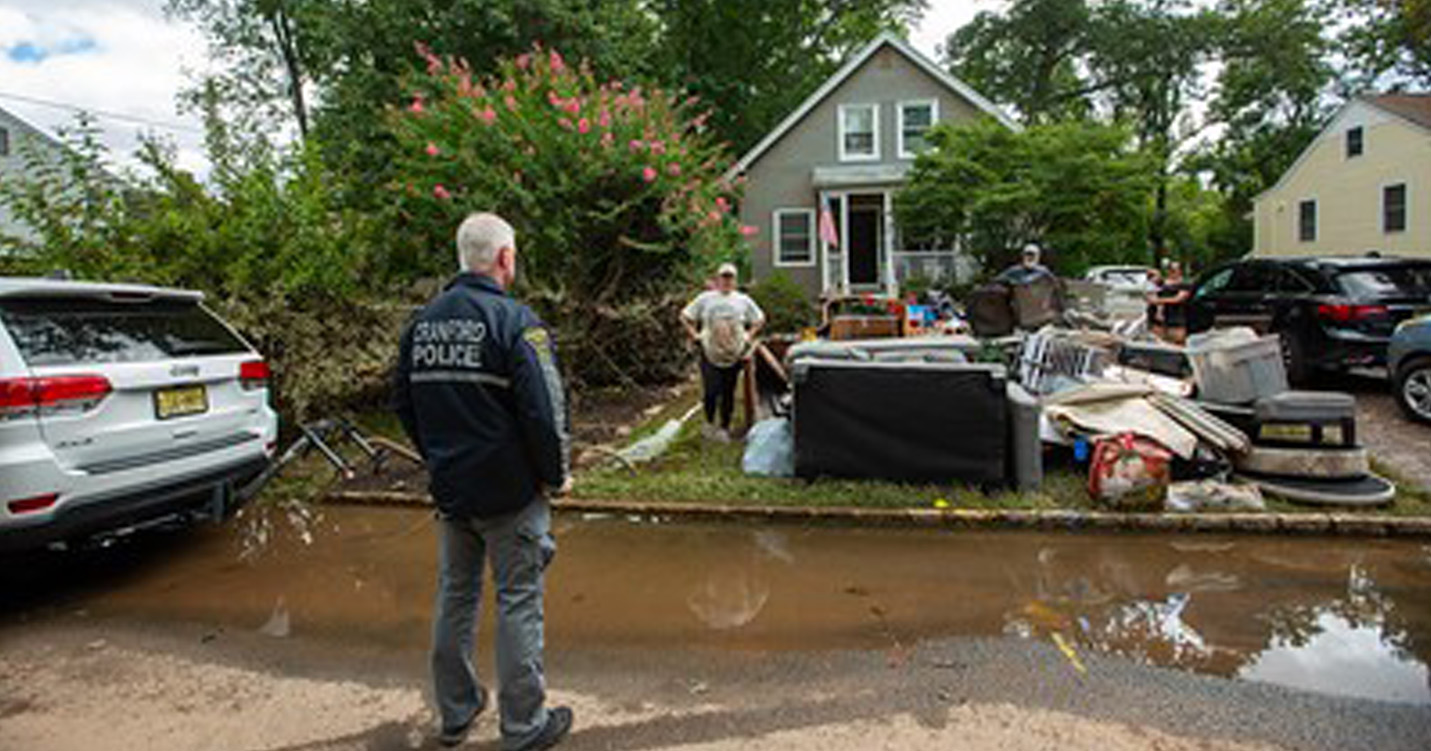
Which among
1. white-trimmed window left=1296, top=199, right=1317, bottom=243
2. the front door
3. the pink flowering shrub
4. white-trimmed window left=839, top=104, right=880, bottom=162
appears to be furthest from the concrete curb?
white-trimmed window left=1296, top=199, right=1317, bottom=243

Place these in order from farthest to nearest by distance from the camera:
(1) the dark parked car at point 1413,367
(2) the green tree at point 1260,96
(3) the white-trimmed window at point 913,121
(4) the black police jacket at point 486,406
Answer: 1. (2) the green tree at point 1260,96
2. (3) the white-trimmed window at point 913,121
3. (1) the dark parked car at point 1413,367
4. (4) the black police jacket at point 486,406

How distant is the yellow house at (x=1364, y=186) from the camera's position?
72.1ft

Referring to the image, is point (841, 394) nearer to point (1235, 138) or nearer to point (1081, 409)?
point (1081, 409)

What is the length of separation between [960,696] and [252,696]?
288 centimetres

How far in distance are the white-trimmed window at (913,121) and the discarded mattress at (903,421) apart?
16.3 metres

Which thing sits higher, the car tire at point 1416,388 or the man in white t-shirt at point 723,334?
the man in white t-shirt at point 723,334

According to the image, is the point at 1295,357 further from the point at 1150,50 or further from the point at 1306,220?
the point at 1150,50

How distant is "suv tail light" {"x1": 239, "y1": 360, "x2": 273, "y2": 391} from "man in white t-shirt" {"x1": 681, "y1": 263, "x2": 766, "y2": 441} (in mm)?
3426

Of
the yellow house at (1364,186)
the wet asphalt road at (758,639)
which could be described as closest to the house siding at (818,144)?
the yellow house at (1364,186)

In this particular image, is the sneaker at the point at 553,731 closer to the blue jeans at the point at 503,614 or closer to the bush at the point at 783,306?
the blue jeans at the point at 503,614

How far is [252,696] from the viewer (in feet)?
10.6

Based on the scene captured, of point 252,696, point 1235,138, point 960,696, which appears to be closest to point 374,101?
point 252,696

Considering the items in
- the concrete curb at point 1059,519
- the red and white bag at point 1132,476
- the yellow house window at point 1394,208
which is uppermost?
the yellow house window at point 1394,208

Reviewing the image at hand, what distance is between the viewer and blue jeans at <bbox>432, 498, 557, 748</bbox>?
107 inches
